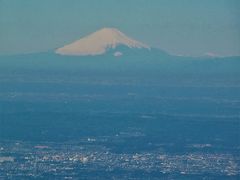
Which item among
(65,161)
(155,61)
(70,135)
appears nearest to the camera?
(65,161)

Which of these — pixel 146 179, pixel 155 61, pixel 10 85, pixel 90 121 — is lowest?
pixel 146 179

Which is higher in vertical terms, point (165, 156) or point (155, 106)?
point (155, 106)

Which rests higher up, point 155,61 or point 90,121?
point 155,61

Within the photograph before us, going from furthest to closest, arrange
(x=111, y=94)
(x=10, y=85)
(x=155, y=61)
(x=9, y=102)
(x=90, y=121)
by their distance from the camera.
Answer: (x=155, y=61)
(x=10, y=85)
(x=111, y=94)
(x=9, y=102)
(x=90, y=121)

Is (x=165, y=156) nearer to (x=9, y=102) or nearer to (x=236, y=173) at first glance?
(x=236, y=173)

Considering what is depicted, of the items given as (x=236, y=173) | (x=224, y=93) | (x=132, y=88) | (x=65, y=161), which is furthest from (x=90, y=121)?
(x=132, y=88)

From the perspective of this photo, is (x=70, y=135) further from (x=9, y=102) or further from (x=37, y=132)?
(x=9, y=102)


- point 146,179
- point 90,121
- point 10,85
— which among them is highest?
point 10,85

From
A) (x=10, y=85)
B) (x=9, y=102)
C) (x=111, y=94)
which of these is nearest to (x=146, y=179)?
(x=9, y=102)

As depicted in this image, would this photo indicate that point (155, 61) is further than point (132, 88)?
Yes
